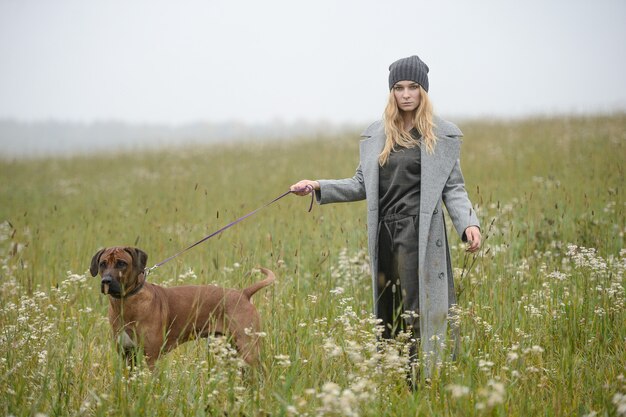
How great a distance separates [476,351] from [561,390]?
693 mm

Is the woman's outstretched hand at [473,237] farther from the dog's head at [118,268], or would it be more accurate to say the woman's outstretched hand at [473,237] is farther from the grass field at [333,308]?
the dog's head at [118,268]

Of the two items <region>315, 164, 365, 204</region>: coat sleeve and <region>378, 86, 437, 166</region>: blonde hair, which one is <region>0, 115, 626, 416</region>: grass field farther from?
<region>378, 86, 437, 166</region>: blonde hair

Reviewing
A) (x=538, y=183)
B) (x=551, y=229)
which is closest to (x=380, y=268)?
(x=551, y=229)

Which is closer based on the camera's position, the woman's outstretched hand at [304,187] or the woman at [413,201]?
the woman at [413,201]

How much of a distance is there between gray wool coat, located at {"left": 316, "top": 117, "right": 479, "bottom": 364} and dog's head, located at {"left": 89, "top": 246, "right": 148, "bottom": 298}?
1.63 metres

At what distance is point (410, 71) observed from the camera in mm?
4168

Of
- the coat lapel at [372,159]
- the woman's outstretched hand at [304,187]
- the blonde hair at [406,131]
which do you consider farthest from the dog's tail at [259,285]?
the blonde hair at [406,131]

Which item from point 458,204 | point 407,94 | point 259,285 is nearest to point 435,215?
point 458,204

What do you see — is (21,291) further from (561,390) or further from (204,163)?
(204,163)

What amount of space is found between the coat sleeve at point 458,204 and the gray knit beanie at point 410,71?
2.10ft

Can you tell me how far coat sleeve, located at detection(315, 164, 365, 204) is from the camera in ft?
14.7

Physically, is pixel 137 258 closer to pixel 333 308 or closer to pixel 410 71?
pixel 333 308

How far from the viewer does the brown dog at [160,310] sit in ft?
12.8

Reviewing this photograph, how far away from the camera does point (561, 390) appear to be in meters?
3.50
